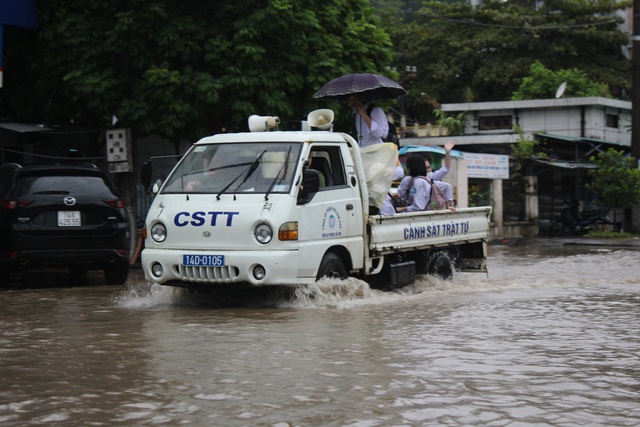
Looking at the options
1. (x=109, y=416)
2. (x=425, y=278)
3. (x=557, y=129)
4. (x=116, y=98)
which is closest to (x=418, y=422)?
(x=109, y=416)

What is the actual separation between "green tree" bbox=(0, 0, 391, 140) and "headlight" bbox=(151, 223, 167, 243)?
844 centimetres

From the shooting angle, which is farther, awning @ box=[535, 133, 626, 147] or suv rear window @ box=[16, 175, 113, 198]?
awning @ box=[535, 133, 626, 147]

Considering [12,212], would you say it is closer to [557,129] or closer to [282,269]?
[282,269]

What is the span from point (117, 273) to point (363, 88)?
174 inches

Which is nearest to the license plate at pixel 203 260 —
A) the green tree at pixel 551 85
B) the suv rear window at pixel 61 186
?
the suv rear window at pixel 61 186

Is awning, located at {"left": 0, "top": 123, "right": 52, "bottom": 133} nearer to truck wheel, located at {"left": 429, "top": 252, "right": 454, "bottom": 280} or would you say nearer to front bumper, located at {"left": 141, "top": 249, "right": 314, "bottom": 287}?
truck wheel, located at {"left": 429, "top": 252, "right": 454, "bottom": 280}

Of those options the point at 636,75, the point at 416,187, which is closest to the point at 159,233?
the point at 416,187

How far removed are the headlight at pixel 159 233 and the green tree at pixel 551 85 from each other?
35.7m

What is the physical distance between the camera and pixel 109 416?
5.86 metres

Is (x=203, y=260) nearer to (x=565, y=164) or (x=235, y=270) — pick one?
(x=235, y=270)

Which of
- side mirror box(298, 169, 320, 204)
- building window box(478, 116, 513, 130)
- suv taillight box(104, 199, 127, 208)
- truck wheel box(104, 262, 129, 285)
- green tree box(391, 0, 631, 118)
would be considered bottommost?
truck wheel box(104, 262, 129, 285)

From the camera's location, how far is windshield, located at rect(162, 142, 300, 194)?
1117 cm

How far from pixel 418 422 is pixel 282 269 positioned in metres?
5.08

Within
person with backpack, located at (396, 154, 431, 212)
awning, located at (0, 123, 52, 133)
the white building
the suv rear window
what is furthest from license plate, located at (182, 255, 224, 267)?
the white building
